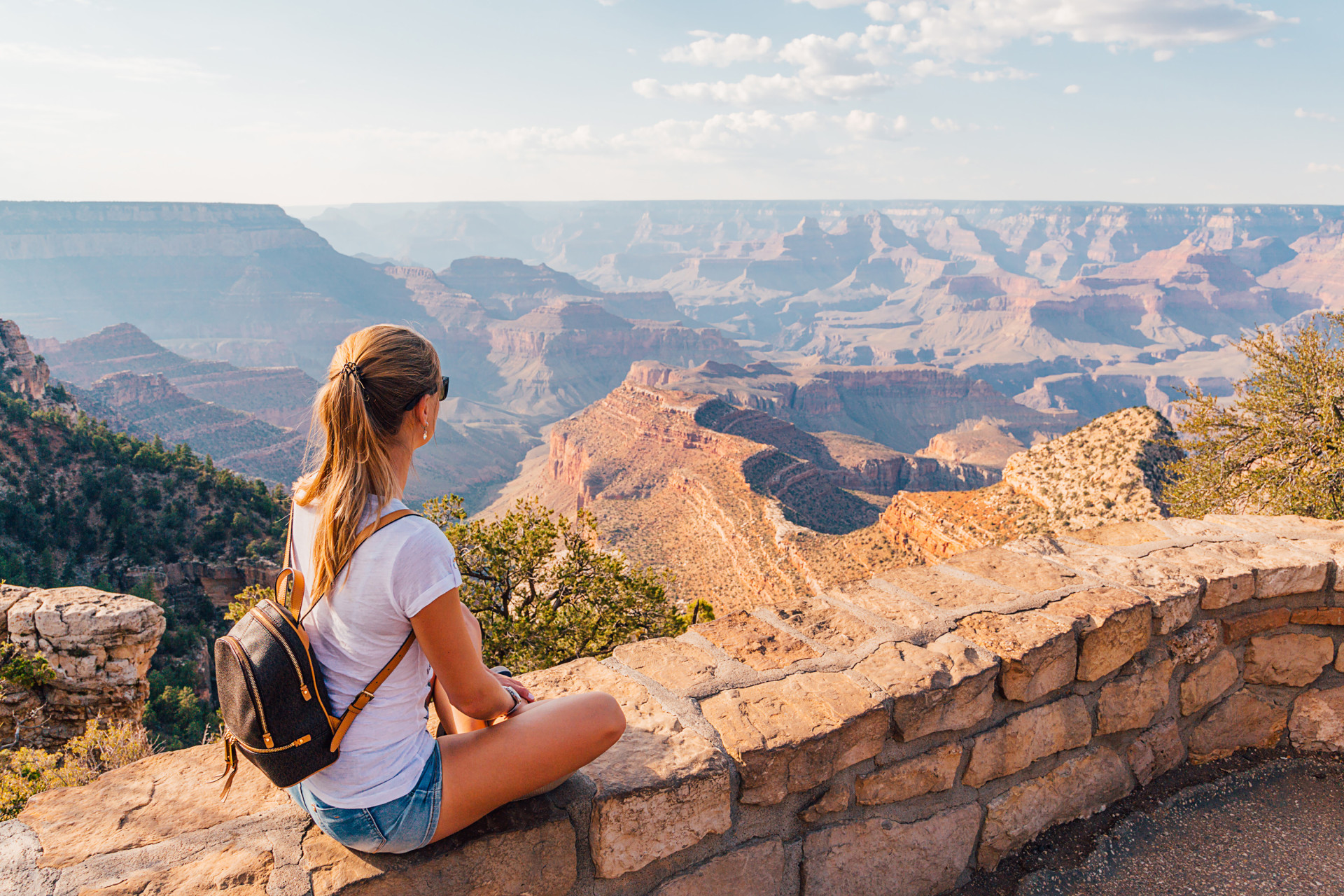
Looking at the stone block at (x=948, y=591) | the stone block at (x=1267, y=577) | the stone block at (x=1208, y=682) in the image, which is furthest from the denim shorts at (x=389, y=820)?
the stone block at (x=1267, y=577)

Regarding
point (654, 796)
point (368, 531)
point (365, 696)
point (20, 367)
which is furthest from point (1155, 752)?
point (20, 367)

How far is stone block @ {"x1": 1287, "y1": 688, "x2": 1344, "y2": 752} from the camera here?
425 cm

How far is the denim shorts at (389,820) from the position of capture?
2.26 meters

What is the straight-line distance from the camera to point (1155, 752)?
394 centimetres

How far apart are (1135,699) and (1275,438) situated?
418 inches

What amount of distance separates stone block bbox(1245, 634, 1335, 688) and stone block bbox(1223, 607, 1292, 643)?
67 millimetres

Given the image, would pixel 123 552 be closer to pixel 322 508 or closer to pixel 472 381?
pixel 322 508

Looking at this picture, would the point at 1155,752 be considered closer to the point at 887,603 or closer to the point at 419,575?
the point at 887,603

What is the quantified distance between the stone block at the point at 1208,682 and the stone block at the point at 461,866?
11.4ft

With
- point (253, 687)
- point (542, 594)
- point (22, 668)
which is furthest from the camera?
point (542, 594)

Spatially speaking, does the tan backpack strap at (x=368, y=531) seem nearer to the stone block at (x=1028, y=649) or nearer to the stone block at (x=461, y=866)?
the stone block at (x=461, y=866)

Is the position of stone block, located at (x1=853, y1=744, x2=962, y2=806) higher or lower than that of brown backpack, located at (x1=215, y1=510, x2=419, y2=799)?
lower

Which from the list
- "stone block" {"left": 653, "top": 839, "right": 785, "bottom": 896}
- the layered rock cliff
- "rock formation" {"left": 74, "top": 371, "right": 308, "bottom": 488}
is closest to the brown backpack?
"stone block" {"left": 653, "top": 839, "right": 785, "bottom": 896}

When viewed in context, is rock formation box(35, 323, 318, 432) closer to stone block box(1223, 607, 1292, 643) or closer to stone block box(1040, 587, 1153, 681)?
stone block box(1040, 587, 1153, 681)
